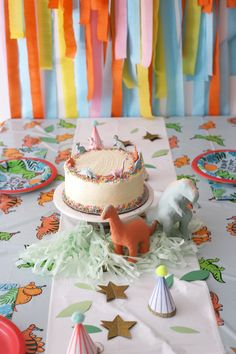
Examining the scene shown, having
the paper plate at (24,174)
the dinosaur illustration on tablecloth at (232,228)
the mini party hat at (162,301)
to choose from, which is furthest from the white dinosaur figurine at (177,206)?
the paper plate at (24,174)

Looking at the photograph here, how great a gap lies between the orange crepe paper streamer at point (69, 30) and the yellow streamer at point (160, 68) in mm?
313

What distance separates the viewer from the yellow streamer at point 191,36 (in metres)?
2.06

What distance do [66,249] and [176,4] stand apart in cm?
115

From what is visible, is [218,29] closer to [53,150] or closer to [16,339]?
[53,150]

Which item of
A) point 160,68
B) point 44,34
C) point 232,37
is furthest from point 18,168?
point 232,37

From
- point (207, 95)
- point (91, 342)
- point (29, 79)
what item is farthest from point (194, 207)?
point (29, 79)

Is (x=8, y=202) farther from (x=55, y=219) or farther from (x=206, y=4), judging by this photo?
(x=206, y=4)

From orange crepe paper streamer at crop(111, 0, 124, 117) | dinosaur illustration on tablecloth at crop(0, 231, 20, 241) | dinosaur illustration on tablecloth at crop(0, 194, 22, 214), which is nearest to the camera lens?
dinosaur illustration on tablecloth at crop(0, 231, 20, 241)

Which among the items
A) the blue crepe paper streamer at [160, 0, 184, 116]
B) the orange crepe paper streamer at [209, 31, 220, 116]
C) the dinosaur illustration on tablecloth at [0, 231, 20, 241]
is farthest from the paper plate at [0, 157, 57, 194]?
the orange crepe paper streamer at [209, 31, 220, 116]

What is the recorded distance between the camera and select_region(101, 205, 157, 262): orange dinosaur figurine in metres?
1.21

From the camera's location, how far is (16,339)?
3.36 ft

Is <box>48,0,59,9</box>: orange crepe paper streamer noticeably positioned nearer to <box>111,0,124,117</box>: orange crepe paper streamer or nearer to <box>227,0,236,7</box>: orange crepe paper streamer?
<box>111,0,124,117</box>: orange crepe paper streamer

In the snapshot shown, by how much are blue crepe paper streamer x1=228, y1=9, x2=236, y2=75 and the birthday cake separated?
946 millimetres

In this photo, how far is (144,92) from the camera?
84.5 inches
